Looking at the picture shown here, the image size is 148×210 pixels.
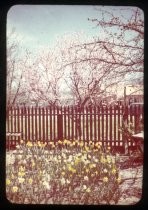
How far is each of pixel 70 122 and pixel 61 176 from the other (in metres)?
0.44

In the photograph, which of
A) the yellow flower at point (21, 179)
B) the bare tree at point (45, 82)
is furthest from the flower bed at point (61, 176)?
the bare tree at point (45, 82)

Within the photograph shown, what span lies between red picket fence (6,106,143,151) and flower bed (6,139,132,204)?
7 centimetres

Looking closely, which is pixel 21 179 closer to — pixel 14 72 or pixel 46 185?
pixel 46 185

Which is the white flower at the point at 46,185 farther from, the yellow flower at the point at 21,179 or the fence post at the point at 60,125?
the fence post at the point at 60,125

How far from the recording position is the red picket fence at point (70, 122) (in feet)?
9.67

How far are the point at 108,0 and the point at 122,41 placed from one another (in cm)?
34

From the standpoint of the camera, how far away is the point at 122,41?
2.98 meters

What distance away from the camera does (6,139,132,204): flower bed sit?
2.97 meters

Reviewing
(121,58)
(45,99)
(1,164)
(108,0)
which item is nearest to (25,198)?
(1,164)

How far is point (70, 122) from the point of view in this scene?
3014 mm

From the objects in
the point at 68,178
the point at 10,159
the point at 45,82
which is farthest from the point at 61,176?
the point at 45,82

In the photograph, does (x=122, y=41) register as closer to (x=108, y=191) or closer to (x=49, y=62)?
(x=49, y=62)

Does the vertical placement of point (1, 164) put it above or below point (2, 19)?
below

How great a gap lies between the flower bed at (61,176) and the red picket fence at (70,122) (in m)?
0.07
